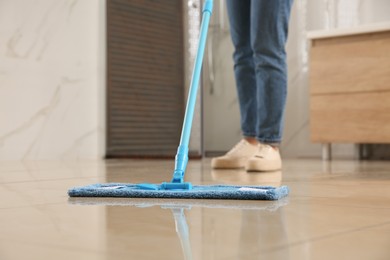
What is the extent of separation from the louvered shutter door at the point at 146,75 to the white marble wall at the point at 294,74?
28 cm

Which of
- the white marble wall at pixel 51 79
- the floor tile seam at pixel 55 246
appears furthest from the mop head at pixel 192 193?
the white marble wall at pixel 51 79

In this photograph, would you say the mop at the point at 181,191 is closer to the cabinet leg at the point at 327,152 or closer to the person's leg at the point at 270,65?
the person's leg at the point at 270,65

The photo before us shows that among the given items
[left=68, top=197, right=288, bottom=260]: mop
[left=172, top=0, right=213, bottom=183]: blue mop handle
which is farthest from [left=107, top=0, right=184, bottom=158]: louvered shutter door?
[left=68, top=197, right=288, bottom=260]: mop

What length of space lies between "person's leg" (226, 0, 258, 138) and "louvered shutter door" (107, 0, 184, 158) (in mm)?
1761

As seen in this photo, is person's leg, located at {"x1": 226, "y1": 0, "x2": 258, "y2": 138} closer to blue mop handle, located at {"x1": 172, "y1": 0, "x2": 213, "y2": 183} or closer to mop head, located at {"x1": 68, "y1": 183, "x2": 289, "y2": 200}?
blue mop handle, located at {"x1": 172, "y1": 0, "x2": 213, "y2": 183}

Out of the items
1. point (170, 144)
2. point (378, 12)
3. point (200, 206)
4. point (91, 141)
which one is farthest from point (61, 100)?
point (200, 206)

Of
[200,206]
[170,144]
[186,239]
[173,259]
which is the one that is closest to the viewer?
[173,259]

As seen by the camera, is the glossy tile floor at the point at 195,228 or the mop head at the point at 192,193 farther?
the mop head at the point at 192,193

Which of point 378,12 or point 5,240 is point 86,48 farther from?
point 5,240

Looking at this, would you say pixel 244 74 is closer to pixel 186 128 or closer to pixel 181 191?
pixel 186 128

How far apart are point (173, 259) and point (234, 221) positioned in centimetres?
24

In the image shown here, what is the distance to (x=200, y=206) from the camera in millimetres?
856

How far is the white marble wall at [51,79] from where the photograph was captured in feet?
10.0

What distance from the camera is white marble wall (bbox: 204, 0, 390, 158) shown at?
3445 mm
